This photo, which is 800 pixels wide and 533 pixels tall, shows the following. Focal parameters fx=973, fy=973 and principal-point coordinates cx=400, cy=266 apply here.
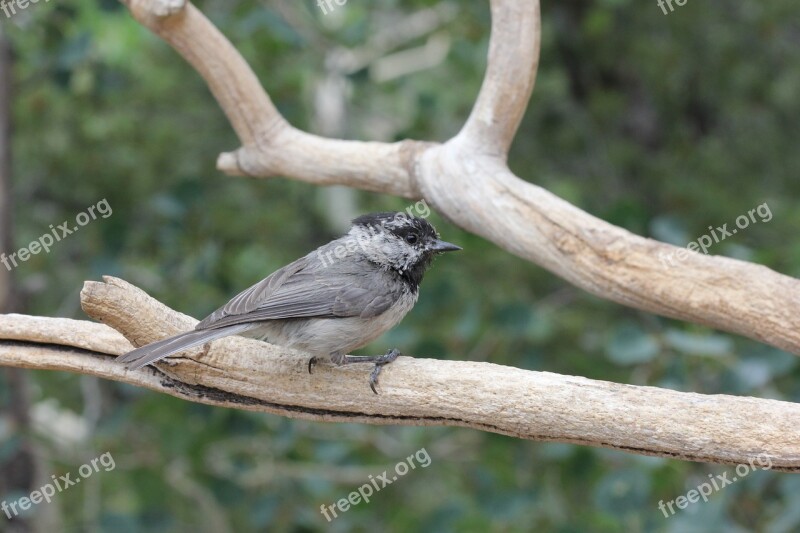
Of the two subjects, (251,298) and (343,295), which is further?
(343,295)

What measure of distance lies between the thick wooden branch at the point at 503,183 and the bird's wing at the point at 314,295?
47 centimetres

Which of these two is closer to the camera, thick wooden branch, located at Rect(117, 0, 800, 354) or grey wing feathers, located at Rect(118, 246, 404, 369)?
grey wing feathers, located at Rect(118, 246, 404, 369)

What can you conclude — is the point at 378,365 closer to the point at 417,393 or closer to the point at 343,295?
the point at 417,393

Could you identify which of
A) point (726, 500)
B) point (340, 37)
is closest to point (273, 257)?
point (340, 37)

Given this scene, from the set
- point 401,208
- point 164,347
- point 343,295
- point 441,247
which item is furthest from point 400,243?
point 401,208

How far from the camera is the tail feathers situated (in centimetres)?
306

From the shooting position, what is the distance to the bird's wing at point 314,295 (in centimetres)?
358

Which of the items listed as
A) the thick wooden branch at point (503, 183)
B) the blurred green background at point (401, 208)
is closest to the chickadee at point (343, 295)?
the thick wooden branch at point (503, 183)

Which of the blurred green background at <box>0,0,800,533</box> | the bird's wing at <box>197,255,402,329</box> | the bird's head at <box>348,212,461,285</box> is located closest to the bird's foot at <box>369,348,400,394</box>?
the bird's wing at <box>197,255,402,329</box>

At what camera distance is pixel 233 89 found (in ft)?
14.0

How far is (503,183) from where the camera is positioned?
152 inches

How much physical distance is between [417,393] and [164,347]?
2.75ft

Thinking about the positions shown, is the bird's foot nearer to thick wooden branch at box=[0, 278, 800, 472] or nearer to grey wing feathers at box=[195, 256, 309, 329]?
thick wooden branch at box=[0, 278, 800, 472]

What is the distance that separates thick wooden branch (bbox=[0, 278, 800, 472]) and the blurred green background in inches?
52.8
